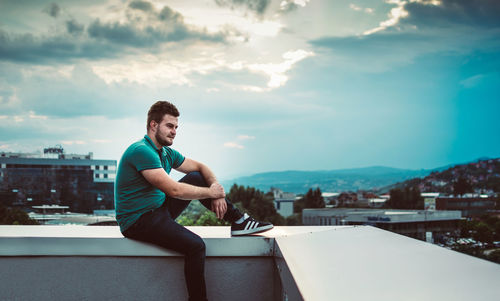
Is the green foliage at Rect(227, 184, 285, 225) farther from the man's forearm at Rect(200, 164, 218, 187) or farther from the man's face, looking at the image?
the man's face

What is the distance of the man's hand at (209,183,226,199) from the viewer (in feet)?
6.36

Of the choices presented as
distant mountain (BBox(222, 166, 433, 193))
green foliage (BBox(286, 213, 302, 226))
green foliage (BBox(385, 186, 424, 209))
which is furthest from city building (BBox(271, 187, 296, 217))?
distant mountain (BBox(222, 166, 433, 193))

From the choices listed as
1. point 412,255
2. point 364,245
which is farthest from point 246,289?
point 412,255

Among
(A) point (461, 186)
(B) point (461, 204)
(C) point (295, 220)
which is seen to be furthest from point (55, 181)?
(B) point (461, 204)

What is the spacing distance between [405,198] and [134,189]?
254 ft

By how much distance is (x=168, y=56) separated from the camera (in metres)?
114

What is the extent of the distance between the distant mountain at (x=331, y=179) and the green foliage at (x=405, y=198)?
3699 cm

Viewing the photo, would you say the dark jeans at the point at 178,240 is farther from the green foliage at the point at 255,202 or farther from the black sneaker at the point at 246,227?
the green foliage at the point at 255,202

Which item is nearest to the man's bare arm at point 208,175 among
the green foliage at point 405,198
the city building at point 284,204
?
the green foliage at point 405,198

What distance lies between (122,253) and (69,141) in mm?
109660

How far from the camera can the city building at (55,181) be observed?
58312 mm

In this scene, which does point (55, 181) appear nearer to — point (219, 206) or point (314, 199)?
point (314, 199)

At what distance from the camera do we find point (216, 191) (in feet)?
6.37

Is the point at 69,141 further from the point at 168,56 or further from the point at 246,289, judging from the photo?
the point at 246,289
